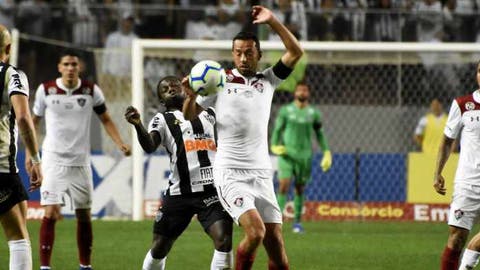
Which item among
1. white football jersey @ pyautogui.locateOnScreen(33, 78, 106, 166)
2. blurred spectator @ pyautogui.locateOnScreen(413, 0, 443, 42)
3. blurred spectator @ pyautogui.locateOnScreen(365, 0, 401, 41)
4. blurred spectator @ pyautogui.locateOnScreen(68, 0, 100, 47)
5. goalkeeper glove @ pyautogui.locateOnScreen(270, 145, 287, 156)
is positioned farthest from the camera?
blurred spectator @ pyautogui.locateOnScreen(413, 0, 443, 42)

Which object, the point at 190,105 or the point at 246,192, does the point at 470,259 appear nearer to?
the point at 246,192

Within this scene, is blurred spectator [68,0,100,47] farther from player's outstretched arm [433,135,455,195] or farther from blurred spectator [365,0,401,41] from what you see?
player's outstretched arm [433,135,455,195]

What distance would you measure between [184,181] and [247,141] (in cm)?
92

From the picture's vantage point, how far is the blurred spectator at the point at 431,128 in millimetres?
20250

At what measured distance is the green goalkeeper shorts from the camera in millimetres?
17797

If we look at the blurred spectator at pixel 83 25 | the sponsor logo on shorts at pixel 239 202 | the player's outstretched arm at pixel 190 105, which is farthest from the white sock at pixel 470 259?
the blurred spectator at pixel 83 25

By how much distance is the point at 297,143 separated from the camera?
709 inches

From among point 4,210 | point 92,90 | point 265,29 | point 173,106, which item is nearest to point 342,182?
point 265,29

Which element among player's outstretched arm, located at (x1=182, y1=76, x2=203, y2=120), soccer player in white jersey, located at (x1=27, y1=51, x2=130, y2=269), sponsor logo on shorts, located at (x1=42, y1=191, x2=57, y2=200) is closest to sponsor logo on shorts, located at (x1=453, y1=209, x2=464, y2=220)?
player's outstretched arm, located at (x1=182, y1=76, x2=203, y2=120)

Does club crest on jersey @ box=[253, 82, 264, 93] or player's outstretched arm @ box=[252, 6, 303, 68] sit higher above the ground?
player's outstretched arm @ box=[252, 6, 303, 68]

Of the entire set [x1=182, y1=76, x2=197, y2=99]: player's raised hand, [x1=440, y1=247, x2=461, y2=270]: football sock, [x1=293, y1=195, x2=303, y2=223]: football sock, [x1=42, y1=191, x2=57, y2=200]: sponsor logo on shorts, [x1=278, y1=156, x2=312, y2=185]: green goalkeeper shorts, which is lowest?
[x1=293, y1=195, x2=303, y2=223]: football sock

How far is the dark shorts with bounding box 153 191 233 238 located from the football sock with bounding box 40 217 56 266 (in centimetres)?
224

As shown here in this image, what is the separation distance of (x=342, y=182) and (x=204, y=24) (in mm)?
4019

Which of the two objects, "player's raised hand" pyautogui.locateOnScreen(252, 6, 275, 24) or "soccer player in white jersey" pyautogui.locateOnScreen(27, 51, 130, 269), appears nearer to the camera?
"player's raised hand" pyautogui.locateOnScreen(252, 6, 275, 24)
